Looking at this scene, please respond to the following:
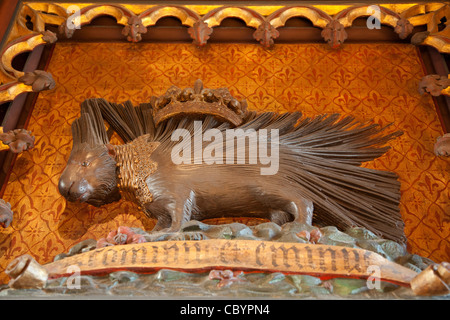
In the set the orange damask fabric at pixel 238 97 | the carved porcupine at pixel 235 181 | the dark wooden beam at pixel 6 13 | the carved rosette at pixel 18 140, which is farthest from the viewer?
the dark wooden beam at pixel 6 13

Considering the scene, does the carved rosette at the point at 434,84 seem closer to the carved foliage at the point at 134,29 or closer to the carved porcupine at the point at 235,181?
the carved porcupine at the point at 235,181

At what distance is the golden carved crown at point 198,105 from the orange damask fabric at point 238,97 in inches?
15.1

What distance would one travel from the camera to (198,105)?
10.2 ft

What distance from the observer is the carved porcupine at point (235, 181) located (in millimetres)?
2816

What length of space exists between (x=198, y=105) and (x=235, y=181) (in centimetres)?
55

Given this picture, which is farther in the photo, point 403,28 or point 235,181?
point 403,28

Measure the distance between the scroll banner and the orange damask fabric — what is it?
27.3 inches

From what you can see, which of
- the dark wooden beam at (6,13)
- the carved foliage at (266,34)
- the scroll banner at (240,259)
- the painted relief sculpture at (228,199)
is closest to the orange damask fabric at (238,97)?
the carved foliage at (266,34)

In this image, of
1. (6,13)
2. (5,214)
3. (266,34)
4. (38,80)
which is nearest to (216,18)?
(266,34)

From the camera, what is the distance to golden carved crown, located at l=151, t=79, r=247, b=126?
3090mm

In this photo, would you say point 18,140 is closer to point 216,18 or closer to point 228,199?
point 228,199

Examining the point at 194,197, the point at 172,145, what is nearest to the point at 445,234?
the point at 194,197

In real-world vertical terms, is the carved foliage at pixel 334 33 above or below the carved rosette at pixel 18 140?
above
